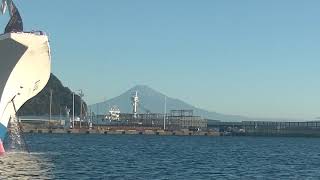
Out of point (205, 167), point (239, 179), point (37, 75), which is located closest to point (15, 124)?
point (37, 75)

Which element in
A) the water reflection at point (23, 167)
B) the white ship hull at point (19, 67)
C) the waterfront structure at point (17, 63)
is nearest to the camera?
the water reflection at point (23, 167)

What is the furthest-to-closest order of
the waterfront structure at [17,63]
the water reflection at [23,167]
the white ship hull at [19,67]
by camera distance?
1. the waterfront structure at [17,63]
2. the white ship hull at [19,67]
3. the water reflection at [23,167]

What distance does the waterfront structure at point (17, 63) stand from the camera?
184ft

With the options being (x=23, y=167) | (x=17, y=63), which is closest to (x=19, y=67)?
(x=17, y=63)

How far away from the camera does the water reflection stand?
46.7 meters

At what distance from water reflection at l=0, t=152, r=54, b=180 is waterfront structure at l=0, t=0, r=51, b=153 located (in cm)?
267

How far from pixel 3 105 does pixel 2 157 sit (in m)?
4.74

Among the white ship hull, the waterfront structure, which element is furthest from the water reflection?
the white ship hull

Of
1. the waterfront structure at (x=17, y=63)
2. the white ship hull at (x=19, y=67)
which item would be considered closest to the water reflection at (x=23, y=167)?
the waterfront structure at (x=17, y=63)

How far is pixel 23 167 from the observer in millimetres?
51656

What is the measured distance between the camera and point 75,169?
54156 mm

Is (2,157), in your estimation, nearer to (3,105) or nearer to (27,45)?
(3,105)

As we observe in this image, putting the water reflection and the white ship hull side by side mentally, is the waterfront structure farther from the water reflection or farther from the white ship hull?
the water reflection

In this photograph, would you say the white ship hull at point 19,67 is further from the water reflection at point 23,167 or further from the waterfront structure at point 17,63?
the water reflection at point 23,167
